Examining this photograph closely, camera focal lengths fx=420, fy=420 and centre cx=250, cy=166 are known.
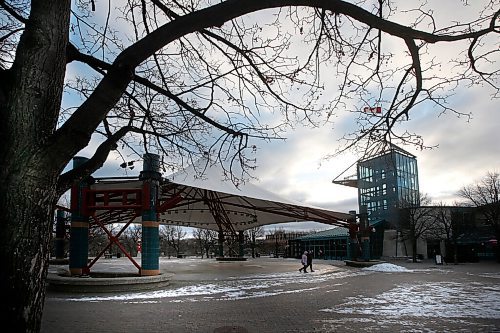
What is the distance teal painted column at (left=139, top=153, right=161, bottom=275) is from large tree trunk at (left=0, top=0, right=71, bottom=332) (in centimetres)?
1273

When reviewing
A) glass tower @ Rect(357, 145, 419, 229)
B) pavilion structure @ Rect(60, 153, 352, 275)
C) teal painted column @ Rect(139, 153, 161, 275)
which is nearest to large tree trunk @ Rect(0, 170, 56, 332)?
pavilion structure @ Rect(60, 153, 352, 275)

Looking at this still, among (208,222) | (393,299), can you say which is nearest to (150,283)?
(393,299)

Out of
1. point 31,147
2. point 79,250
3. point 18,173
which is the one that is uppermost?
point 31,147

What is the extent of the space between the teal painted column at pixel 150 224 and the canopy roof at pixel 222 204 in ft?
3.86

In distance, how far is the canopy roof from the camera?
22594mm

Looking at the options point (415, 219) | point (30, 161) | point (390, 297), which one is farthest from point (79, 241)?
point (415, 219)

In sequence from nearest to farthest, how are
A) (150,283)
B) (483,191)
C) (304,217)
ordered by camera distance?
(150,283), (304,217), (483,191)

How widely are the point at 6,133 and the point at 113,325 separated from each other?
5.89 metres

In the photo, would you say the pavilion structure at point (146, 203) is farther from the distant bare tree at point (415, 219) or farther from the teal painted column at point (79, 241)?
the distant bare tree at point (415, 219)

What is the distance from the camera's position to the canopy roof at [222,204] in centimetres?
2259

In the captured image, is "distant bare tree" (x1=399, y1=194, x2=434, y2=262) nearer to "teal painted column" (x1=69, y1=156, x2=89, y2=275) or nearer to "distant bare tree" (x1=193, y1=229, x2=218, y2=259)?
"distant bare tree" (x1=193, y1=229, x2=218, y2=259)

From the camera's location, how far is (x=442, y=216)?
141ft

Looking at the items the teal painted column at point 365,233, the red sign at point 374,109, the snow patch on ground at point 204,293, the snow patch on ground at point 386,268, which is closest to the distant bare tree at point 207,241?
the teal painted column at point 365,233

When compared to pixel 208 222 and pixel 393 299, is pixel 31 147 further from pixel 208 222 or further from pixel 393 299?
pixel 208 222
